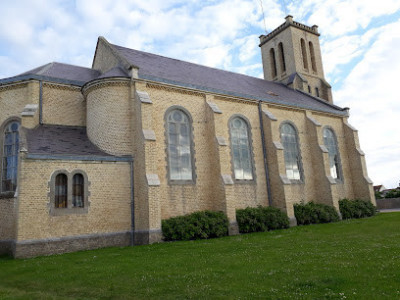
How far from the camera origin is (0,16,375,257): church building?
14.5 m

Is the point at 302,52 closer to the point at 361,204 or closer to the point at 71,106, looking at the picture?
the point at 361,204

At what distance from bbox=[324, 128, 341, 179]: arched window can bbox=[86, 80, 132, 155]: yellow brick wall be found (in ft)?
54.4

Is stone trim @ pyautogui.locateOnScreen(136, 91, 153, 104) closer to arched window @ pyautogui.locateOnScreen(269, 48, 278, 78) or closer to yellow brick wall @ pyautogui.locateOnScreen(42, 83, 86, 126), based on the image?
Result: yellow brick wall @ pyautogui.locateOnScreen(42, 83, 86, 126)

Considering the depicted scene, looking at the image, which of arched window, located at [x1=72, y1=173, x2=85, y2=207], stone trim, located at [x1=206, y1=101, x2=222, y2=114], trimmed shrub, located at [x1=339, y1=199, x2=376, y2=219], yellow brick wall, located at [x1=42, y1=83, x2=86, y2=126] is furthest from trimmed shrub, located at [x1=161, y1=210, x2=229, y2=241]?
trimmed shrub, located at [x1=339, y1=199, x2=376, y2=219]

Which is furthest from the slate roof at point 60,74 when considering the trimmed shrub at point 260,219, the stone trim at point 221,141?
the trimmed shrub at point 260,219

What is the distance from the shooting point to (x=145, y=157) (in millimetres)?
15695

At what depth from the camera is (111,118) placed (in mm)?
17125

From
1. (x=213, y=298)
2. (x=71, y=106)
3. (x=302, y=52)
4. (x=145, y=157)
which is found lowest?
(x=213, y=298)

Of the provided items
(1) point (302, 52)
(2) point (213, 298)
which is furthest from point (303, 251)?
(1) point (302, 52)

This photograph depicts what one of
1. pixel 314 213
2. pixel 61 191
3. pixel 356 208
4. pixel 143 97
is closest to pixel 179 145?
pixel 143 97

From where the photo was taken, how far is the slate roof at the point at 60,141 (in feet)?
49.5

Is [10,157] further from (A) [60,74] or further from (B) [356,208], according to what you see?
(B) [356,208]

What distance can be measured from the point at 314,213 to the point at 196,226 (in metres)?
9.01

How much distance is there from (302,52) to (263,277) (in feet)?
97.8
